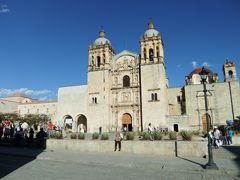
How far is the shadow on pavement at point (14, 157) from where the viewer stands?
9.59 meters

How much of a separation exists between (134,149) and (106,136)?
10.7 ft

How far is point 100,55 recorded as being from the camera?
4003 cm

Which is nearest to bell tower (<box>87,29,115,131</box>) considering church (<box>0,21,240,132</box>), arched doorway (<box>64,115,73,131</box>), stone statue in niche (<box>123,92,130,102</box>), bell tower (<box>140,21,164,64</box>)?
church (<box>0,21,240,132</box>)

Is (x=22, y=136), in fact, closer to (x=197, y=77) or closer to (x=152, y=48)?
(x=152, y=48)

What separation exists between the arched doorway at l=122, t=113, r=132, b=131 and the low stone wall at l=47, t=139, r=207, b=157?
68.4ft

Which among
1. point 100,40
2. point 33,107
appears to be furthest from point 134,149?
point 33,107

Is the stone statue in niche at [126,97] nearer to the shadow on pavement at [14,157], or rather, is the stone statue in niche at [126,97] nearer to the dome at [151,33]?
the dome at [151,33]

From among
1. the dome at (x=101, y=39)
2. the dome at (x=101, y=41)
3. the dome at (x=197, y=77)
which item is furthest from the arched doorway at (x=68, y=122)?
the dome at (x=197, y=77)

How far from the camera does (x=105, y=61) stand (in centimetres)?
3919

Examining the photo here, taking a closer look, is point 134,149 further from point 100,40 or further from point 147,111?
point 100,40

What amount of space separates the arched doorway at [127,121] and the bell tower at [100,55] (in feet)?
29.1

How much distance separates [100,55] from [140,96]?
10.5 meters

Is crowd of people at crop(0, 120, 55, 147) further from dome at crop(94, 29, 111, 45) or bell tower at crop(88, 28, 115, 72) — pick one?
dome at crop(94, 29, 111, 45)

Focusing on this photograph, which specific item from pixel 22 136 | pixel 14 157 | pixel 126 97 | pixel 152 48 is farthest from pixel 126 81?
pixel 14 157
